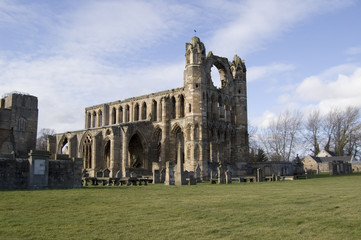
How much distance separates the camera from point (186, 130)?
43.1m

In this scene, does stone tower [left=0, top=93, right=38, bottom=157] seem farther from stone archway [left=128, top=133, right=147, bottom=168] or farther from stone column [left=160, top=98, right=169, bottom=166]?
stone column [left=160, top=98, right=169, bottom=166]

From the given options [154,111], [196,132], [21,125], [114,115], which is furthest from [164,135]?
[21,125]

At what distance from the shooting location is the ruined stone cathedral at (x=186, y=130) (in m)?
42.4

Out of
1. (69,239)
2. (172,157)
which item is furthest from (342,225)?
(172,157)

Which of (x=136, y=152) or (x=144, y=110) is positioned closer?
(x=136, y=152)

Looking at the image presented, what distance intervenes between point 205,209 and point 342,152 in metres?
66.3

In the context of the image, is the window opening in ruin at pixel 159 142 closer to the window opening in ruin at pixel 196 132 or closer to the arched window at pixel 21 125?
the window opening in ruin at pixel 196 132

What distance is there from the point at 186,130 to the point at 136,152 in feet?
26.7

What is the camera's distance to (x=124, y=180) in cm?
2811

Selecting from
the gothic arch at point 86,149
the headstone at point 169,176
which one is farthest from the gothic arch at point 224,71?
the headstone at point 169,176

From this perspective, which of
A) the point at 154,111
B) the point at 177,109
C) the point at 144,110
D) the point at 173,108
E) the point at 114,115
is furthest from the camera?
the point at 114,115

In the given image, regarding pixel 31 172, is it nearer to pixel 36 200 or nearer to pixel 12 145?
pixel 36 200

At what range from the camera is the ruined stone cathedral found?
42.4 metres

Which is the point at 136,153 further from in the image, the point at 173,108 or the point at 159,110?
the point at 173,108
